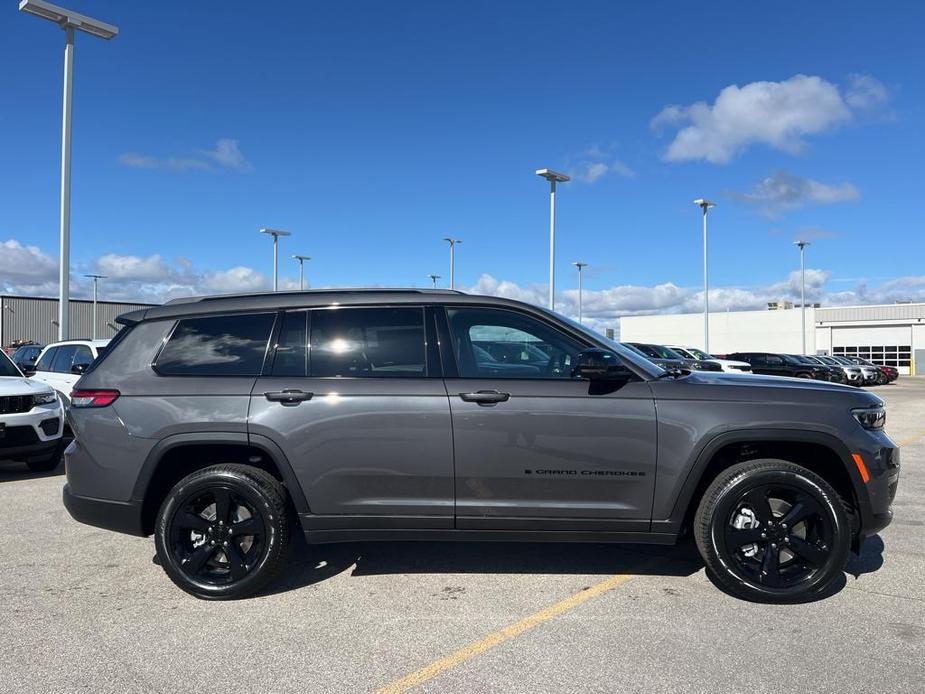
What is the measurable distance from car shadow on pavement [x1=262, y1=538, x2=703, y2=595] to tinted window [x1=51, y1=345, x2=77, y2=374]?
7.09 meters

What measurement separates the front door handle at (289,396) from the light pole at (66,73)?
10549 mm

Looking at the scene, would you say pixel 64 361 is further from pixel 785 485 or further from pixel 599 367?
pixel 785 485

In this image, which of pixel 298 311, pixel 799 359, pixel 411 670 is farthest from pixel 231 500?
pixel 799 359

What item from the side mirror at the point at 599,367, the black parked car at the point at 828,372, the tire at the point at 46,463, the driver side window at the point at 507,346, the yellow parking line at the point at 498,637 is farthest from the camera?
the black parked car at the point at 828,372

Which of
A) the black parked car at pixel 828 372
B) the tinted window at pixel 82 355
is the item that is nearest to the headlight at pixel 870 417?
the tinted window at pixel 82 355

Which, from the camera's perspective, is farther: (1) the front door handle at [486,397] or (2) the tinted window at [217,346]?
(2) the tinted window at [217,346]

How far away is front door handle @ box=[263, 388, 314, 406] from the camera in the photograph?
4.09 m

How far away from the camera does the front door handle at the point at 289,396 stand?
161 inches

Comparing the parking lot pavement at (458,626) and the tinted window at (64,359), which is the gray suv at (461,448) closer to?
the parking lot pavement at (458,626)

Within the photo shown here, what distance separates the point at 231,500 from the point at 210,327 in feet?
3.54

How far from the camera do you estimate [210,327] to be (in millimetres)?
4402

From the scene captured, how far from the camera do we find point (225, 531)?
413cm

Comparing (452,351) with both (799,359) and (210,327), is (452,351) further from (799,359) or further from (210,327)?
(799,359)

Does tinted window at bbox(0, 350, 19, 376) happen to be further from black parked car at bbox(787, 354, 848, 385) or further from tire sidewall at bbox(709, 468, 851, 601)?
black parked car at bbox(787, 354, 848, 385)
